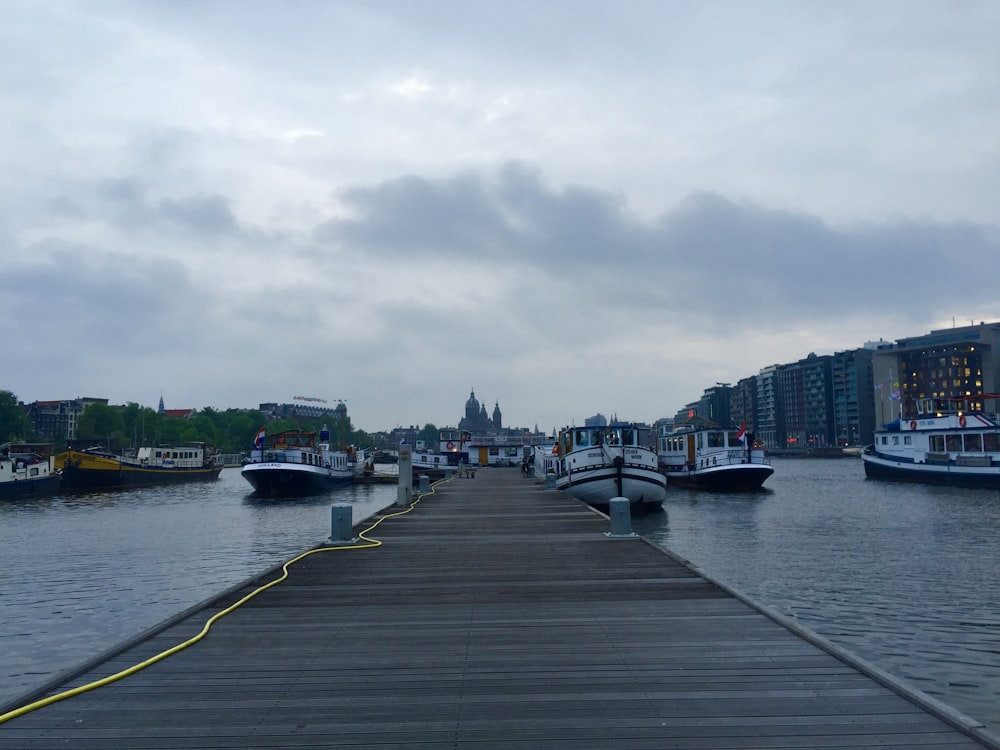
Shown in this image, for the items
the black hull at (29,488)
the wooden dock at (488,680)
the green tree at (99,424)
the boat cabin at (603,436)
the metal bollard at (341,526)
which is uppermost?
the green tree at (99,424)

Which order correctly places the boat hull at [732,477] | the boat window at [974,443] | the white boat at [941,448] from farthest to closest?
Result: 1. the boat window at [974,443]
2. the white boat at [941,448]
3. the boat hull at [732,477]

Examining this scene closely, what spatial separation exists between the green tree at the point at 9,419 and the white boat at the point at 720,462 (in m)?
115

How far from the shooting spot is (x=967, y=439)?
65125mm

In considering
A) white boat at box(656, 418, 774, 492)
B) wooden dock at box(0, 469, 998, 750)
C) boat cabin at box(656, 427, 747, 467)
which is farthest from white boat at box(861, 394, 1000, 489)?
wooden dock at box(0, 469, 998, 750)

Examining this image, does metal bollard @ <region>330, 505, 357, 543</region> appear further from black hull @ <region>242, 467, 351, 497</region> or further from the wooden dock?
black hull @ <region>242, 467, 351, 497</region>

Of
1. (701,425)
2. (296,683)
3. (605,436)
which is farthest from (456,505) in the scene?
(701,425)

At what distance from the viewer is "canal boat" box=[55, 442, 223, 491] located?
74875mm

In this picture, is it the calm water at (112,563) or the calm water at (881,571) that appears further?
the calm water at (112,563)

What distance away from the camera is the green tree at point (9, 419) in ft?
406

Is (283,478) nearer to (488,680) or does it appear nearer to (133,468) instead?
(133,468)

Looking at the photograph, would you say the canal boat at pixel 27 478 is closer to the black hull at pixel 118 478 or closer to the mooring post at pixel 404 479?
the black hull at pixel 118 478

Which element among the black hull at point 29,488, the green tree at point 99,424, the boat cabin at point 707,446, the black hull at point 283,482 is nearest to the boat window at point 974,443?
the boat cabin at point 707,446

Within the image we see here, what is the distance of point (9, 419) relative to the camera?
408 ft

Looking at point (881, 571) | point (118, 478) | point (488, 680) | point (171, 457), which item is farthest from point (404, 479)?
point (171, 457)
